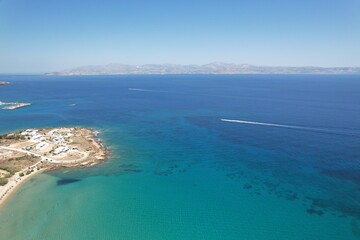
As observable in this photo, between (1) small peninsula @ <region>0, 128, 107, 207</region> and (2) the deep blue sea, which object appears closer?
(2) the deep blue sea

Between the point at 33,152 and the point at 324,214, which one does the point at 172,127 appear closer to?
the point at 33,152

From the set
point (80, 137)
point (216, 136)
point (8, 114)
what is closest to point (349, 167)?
point (216, 136)

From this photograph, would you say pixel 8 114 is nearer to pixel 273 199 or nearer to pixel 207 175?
pixel 207 175

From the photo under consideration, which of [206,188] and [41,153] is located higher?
[41,153]

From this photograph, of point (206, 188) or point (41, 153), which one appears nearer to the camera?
point (206, 188)

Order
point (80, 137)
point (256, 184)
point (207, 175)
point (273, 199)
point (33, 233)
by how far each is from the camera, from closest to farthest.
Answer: point (33, 233) → point (273, 199) → point (256, 184) → point (207, 175) → point (80, 137)

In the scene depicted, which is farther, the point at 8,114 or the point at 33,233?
the point at 8,114

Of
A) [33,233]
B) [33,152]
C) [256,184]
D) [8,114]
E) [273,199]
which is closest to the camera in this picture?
[33,233]

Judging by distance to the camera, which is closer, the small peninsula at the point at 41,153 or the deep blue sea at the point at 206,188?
→ the deep blue sea at the point at 206,188
